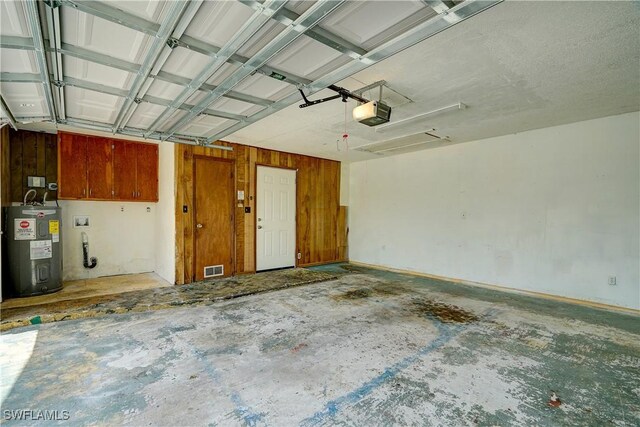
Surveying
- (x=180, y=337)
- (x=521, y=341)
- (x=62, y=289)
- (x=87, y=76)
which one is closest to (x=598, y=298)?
(x=521, y=341)

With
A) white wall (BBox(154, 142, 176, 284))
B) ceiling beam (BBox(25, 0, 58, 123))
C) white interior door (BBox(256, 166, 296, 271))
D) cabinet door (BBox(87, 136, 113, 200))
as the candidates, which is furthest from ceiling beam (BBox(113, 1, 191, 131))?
white interior door (BBox(256, 166, 296, 271))

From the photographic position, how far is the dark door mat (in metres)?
3.18

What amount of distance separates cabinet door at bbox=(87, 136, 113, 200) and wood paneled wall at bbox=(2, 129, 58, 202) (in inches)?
20.7

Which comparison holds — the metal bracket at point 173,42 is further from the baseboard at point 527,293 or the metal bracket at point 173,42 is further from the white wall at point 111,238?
the baseboard at point 527,293

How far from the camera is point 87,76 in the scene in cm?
256

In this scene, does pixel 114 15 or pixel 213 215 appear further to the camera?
pixel 213 215

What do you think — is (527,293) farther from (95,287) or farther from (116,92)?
(95,287)

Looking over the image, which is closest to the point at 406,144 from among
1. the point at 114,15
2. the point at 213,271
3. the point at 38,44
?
the point at 213,271

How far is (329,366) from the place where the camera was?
2.32 meters

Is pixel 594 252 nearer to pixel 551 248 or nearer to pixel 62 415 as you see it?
pixel 551 248

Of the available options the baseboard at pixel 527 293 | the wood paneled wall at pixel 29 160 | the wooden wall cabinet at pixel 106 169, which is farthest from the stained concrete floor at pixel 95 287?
the baseboard at pixel 527 293

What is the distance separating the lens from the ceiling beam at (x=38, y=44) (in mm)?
1625

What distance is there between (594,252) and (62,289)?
308 inches
